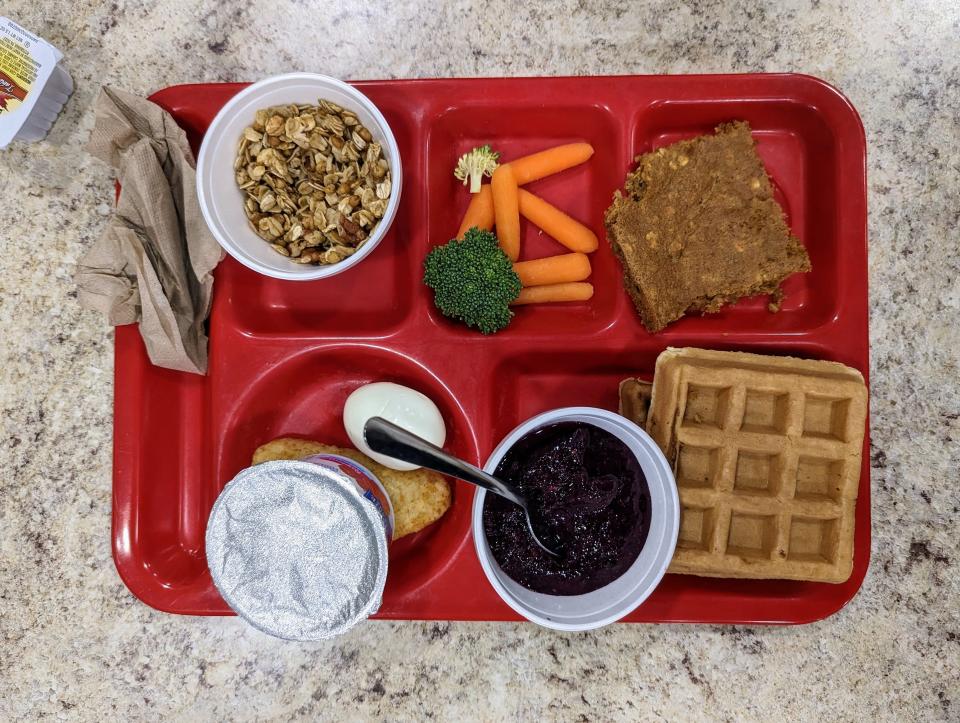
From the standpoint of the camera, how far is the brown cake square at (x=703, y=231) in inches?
56.9

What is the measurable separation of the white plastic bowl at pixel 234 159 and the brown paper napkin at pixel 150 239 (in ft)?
0.30

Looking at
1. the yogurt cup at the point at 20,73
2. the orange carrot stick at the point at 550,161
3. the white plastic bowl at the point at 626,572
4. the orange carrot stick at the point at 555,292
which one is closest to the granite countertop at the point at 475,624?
the yogurt cup at the point at 20,73

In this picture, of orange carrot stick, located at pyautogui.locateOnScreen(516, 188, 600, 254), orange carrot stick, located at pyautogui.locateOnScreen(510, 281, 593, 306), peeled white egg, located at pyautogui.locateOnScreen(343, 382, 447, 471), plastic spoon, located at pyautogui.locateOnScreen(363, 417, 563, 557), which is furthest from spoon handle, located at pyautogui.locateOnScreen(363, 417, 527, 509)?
orange carrot stick, located at pyautogui.locateOnScreen(516, 188, 600, 254)

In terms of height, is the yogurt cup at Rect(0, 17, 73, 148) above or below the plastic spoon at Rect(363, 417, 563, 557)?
above

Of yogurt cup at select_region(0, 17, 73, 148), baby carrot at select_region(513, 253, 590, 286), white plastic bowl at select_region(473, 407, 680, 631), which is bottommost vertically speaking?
white plastic bowl at select_region(473, 407, 680, 631)

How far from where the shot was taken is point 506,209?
62.9 inches

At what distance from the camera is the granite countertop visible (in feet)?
5.45

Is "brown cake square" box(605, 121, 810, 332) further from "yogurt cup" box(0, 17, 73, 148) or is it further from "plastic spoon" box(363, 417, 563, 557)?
"yogurt cup" box(0, 17, 73, 148)

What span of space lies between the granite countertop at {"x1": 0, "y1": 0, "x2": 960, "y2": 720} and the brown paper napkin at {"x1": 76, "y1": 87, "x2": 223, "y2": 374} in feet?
0.85

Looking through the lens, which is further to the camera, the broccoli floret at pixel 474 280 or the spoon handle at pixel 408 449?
the broccoli floret at pixel 474 280

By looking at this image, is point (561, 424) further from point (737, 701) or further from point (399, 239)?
point (737, 701)

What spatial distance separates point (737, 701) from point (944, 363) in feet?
3.36

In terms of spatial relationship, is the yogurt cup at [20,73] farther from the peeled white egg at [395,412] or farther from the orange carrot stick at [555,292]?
the orange carrot stick at [555,292]

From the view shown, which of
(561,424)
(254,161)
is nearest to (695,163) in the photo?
(561,424)
